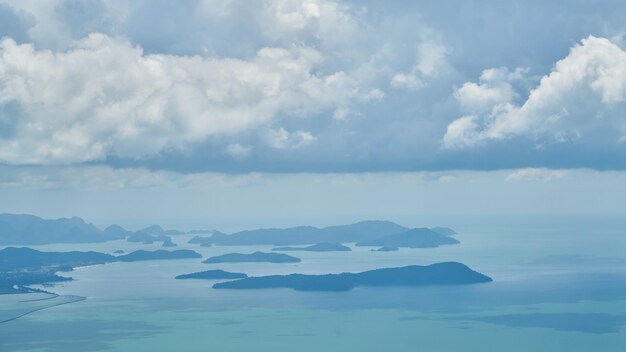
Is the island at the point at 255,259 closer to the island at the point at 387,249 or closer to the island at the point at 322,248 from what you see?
the island at the point at 322,248

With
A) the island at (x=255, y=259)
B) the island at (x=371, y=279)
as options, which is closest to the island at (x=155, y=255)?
the island at (x=255, y=259)

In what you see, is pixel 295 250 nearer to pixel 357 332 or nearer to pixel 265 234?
pixel 265 234

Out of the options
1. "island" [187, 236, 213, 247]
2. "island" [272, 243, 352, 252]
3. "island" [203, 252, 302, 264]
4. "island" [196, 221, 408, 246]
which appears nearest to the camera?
"island" [203, 252, 302, 264]

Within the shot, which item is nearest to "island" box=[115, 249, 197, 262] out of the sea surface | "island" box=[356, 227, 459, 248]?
A: the sea surface

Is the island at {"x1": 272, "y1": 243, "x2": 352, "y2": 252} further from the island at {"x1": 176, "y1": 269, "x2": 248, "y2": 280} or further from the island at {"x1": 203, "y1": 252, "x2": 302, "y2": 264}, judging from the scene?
the island at {"x1": 176, "y1": 269, "x2": 248, "y2": 280}

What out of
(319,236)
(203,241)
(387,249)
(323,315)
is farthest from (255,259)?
(323,315)

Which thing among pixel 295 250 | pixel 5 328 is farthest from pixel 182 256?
pixel 5 328

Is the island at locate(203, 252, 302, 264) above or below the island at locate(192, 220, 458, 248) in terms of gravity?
below
